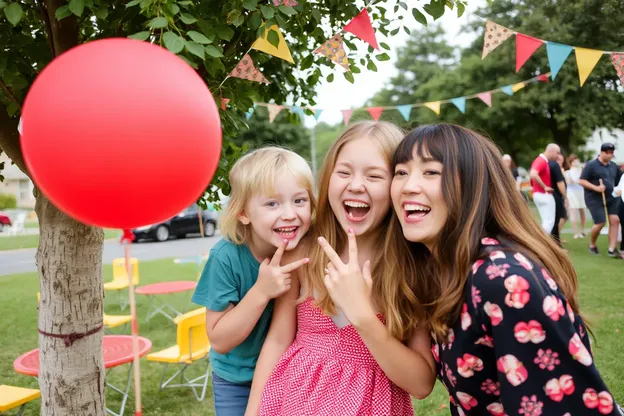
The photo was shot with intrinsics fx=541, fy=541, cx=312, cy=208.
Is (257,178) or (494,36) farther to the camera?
(494,36)

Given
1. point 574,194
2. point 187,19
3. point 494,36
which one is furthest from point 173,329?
point 574,194

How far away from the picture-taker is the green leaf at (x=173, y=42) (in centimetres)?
177

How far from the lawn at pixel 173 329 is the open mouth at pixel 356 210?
2.77 ft

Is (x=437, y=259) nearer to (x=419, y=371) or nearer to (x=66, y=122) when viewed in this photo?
(x=419, y=371)

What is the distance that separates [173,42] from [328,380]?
125 cm

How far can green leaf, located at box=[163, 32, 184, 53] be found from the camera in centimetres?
177

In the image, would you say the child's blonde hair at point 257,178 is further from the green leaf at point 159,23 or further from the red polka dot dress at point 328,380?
the green leaf at point 159,23

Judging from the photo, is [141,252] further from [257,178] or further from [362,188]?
[362,188]

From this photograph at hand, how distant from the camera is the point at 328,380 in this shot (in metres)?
1.87

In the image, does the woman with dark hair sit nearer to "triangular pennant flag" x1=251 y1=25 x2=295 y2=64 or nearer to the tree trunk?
"triangular pennant flag" x1=251 y1=25 x2=295 y2=64

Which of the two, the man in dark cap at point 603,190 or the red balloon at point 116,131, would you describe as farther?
the man in dark cap at point 603,190

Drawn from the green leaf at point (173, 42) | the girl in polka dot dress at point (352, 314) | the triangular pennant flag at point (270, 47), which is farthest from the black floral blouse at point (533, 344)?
the triangular pennant flag at point (270, 47)

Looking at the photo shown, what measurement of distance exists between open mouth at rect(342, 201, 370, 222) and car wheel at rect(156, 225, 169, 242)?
16.6m

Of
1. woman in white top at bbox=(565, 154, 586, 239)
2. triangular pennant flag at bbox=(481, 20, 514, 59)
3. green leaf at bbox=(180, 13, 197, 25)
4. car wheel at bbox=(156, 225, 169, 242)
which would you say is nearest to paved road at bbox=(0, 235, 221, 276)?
car wheel at bbox=(156, 225, 169, 242)
